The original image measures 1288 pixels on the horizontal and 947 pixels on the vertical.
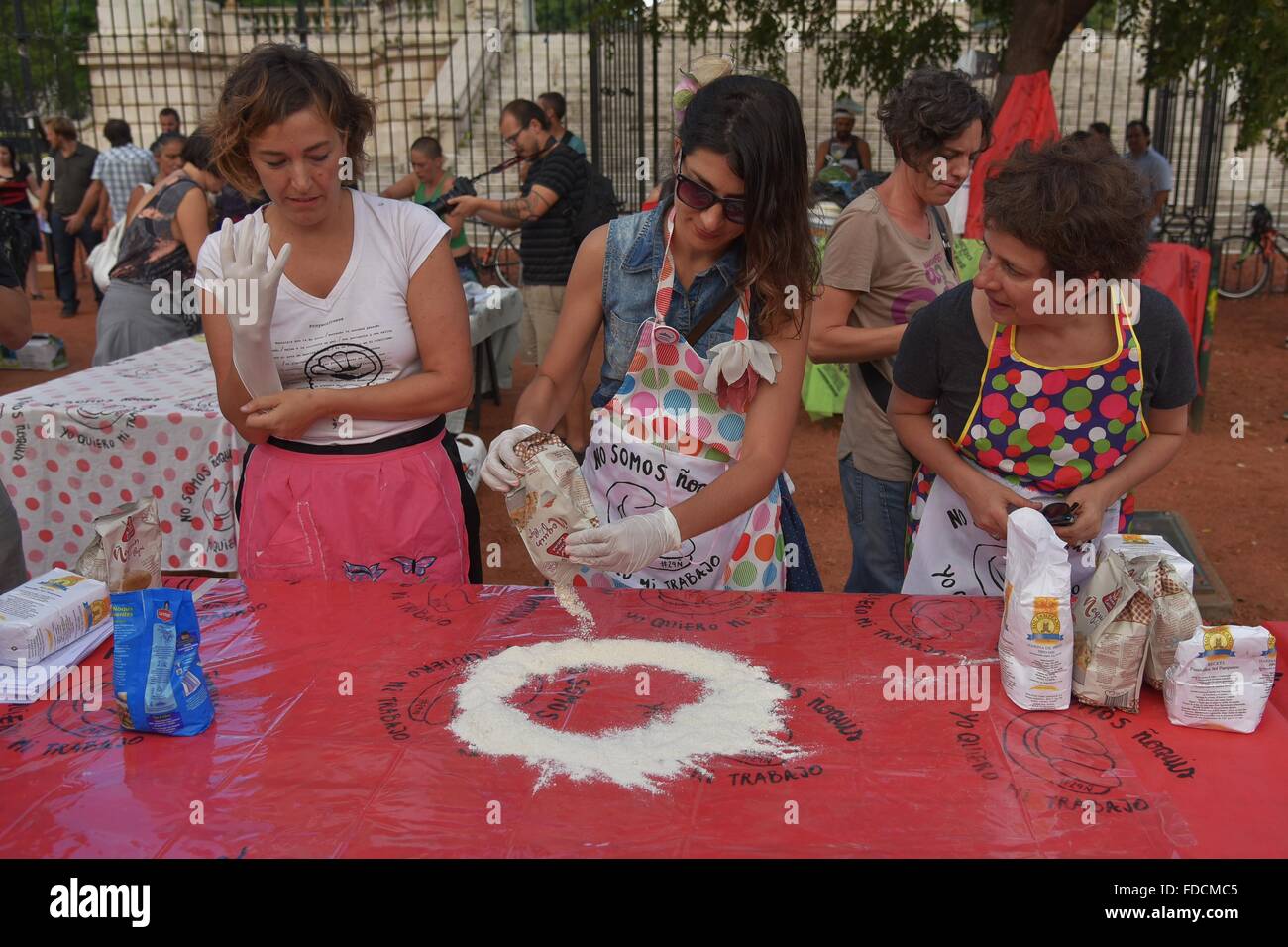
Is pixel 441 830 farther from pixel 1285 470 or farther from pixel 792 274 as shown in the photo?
pixel 1285 470

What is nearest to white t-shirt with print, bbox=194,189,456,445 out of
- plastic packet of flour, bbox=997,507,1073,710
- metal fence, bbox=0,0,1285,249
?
plastic packet of flour, bbox=997,507,1073,710

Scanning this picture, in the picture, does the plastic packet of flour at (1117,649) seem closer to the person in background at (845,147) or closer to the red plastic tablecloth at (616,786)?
the red plastic tablecloth at (616,786)

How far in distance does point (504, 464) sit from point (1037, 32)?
5.94 meters

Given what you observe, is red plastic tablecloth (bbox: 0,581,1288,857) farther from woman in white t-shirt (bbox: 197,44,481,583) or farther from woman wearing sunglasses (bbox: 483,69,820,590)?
woman in white t-shirt (bbox: 197,44,481,583)

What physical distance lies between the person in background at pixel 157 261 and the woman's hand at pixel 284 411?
2987 millimetres

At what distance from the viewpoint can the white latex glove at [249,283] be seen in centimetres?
211

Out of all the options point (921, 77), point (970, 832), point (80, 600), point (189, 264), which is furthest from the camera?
point (189, 264)

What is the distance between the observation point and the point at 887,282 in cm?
280

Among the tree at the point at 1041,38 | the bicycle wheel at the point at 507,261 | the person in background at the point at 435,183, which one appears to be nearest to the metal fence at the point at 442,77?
the bicycle wheel at the point at 507,261

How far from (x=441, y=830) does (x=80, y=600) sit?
95 centimetres

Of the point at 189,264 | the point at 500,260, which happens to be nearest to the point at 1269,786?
the point at 189,264

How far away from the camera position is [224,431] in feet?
13.1

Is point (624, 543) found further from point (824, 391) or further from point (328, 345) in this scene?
point (824, 391)

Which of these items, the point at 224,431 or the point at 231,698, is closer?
the point at 231,698
